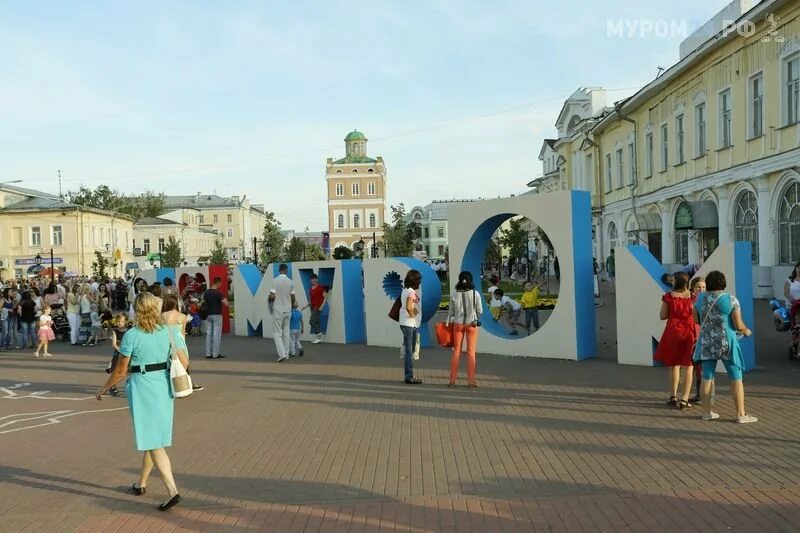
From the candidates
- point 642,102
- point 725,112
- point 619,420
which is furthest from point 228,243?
point 619,420

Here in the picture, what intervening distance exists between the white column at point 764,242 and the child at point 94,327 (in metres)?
19.3

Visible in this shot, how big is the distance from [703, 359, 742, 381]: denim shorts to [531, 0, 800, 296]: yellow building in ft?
49.3

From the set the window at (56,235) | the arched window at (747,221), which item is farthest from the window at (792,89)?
the window at (56,235)

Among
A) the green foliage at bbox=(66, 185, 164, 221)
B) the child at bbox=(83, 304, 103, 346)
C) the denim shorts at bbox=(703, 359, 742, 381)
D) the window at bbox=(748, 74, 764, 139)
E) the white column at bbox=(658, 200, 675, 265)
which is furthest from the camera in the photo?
the green foliage at bbox=(66, 185, 164, 221)

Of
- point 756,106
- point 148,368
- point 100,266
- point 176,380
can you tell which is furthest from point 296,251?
point 148,368

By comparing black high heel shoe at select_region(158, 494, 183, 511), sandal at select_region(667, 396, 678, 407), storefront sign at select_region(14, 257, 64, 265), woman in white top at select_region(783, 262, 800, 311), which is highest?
storefront sign at select_region(14, 257, 64, 265)

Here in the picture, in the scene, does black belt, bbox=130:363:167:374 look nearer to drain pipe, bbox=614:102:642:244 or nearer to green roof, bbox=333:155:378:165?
drain pipe, bbox=614:102:642:244

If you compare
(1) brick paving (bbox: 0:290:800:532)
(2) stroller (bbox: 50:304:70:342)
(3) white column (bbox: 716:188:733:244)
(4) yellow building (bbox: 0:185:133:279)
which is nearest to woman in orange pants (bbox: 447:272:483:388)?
(1) brick paving (bbox: 0:290:800:532)

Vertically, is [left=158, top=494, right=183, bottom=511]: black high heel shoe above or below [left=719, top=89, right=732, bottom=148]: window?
below

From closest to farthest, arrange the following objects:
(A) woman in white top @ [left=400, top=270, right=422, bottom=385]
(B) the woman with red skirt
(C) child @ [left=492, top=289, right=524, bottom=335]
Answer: (B) the woman with red skirt
(A) woman in white top @ [left=400, top=270, right=422, bottom=385]
(C) child @ [left=492, top=289, right=524, bottom=335]

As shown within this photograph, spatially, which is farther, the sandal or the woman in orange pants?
the woman in orange pants

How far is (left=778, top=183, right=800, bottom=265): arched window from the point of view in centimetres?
2136

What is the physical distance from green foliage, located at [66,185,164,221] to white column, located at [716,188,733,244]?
2797 inches

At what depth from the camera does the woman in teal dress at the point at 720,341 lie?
25.8 ft
